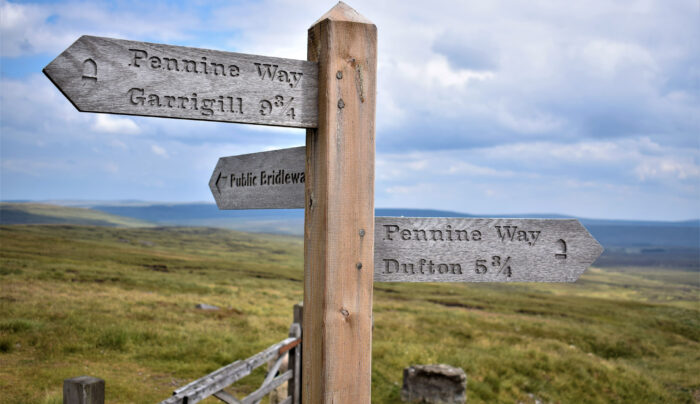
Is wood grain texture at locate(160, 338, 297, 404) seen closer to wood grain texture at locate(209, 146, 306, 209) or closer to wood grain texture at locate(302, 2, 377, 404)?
wood grain texture at locate(209, 146, 306, 209)

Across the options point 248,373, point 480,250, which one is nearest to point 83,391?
point 480,250

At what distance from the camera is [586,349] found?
22.1 meters

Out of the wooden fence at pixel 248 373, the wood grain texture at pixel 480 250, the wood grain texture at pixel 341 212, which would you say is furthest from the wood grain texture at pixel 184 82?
the wooden fence at pixel 248 373

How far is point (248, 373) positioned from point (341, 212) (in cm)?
427

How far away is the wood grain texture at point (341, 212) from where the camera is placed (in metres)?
2.69

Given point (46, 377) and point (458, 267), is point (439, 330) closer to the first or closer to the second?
point (46, 377)

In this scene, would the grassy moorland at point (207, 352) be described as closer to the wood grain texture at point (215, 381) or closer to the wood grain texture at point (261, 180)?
the wood grain texture at point (215, 381)

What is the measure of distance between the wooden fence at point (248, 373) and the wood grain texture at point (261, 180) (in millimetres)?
1955

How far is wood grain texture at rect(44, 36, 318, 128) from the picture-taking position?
2381 millimetres

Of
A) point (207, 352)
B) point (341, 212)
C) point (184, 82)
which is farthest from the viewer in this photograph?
point (207, 352)

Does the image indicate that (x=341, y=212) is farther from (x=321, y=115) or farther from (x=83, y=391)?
(x=83, y=391)

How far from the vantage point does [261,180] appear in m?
3.48

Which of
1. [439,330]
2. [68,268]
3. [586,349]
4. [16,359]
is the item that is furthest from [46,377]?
[68,268]

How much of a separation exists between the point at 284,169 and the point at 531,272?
1865mm
